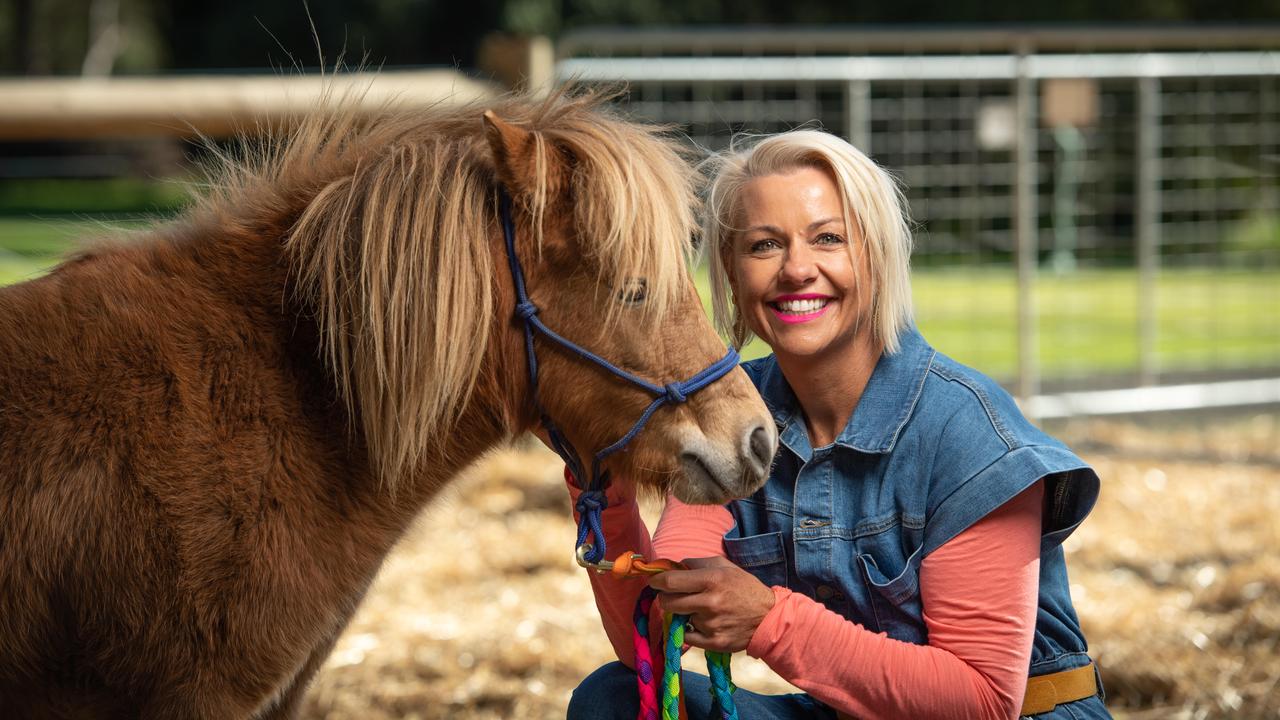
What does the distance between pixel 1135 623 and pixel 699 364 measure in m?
2.96

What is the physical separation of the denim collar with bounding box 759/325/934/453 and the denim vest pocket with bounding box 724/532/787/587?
0.64 ft

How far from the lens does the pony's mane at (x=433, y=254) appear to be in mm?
1979

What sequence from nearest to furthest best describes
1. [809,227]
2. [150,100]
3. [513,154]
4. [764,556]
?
[513,154] → [809,227] → [764,556] → [150,100]

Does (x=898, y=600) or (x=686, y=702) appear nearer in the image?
(x=898, y=600)

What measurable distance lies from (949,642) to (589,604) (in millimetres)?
2698

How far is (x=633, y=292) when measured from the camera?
6.56ft

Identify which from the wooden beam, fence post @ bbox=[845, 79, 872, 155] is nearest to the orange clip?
the wooden beam

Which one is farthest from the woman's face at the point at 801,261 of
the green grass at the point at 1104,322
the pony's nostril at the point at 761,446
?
the green grass at the point at 1104,322

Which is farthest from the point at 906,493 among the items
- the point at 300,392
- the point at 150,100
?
the point at 150,100

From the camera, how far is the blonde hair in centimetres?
217

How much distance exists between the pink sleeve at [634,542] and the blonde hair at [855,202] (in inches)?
20.9

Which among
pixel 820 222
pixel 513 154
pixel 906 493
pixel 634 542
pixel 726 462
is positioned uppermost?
pixel 513 154

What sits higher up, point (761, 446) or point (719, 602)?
point (761, 446)

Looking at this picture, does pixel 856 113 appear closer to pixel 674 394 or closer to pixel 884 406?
pixel 884 406
